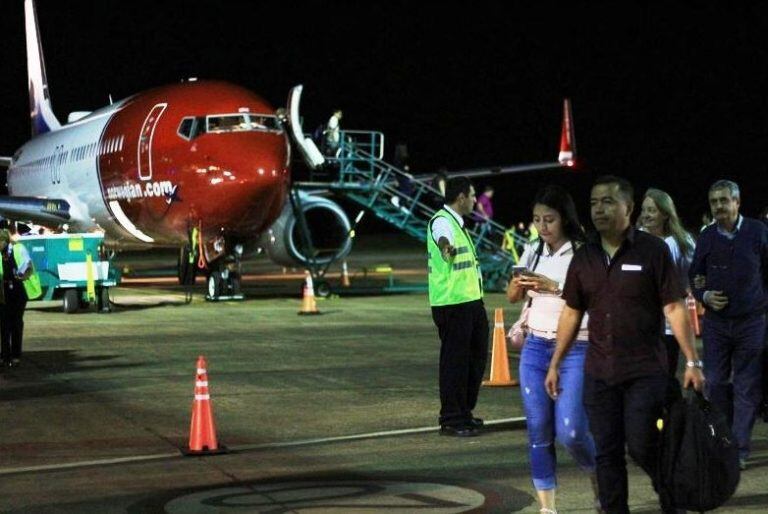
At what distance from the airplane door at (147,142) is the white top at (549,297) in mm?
17065

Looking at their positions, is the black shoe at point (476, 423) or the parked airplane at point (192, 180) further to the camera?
the parked airplane at point (192, 180)

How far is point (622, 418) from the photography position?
6.38 meters

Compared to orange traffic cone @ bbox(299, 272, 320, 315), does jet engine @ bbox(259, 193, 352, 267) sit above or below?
above

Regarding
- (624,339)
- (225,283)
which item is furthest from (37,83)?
(624,339)

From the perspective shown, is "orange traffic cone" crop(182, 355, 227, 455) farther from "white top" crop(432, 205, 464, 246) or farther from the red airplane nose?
the red airplane nose

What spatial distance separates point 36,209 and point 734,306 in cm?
2206

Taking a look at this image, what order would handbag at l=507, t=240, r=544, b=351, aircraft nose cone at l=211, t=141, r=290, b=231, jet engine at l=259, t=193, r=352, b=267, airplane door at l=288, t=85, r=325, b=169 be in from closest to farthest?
handbag at l=507, t=240, r=544, b=351 → aircraft nose cone at l=211, t=141, r=290, b=231 → airplane door at l=288, t=85, r=325, b=169 → jet engine at l=259, t=193, r=352, b=267

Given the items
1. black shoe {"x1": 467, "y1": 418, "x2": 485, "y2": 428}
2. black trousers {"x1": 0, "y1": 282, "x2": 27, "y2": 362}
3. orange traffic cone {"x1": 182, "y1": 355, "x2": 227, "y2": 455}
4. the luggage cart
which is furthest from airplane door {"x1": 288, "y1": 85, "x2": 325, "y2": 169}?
orange traffic cone {"x1": 182, "y1": 355, "x2": 227, "y2": 455}

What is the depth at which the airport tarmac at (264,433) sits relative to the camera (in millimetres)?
7871

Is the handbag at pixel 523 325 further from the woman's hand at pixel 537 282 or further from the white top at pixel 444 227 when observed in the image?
the white top at pixel 444 227

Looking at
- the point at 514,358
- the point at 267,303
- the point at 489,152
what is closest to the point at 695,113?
the point at 489,152

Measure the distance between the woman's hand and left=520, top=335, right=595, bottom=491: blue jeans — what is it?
A: 26 centimetres

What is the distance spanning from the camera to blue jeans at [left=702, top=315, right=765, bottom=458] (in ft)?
28.1

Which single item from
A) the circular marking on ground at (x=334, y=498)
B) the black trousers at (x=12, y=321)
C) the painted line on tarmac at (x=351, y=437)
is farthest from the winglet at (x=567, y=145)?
the circular marking on ground at (x=334, y=498)
